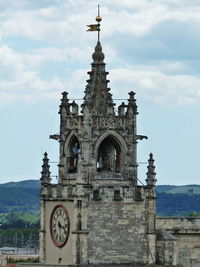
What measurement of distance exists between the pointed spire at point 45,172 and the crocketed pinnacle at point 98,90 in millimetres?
4637

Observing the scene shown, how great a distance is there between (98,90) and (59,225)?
8604 millimetres

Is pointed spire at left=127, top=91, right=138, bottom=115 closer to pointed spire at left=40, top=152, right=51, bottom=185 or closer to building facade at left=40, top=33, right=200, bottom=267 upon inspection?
building facade at left=40, top=33, right=200, bottom=267

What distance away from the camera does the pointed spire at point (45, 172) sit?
94188mm

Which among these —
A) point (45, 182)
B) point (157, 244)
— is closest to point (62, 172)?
point (45, 182)

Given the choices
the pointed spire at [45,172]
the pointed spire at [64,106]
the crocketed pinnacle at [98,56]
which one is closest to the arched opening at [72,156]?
the pointed spire at [45,172]

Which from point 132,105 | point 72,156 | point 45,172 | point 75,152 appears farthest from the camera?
point 72,156

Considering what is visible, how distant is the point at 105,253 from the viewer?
91438 mm

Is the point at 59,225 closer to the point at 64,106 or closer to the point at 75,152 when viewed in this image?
the point at 75,152

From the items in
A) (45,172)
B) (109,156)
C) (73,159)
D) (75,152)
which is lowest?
(45,172)

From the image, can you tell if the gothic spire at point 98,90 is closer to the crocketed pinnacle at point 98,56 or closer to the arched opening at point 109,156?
the crocketed pinnacle at point 98,56

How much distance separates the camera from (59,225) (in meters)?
93.2

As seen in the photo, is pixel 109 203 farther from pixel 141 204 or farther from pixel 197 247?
pixel 197 247

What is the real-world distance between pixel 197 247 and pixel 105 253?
472 inches

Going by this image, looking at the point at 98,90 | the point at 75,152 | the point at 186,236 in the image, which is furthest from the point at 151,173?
the point at 186,236
